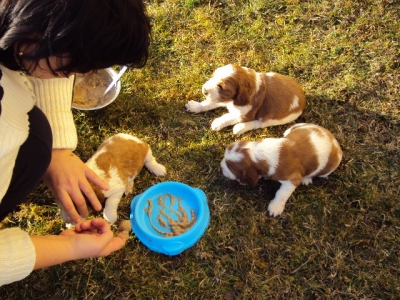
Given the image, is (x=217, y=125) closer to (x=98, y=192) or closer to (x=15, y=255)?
(x=98, y=192)

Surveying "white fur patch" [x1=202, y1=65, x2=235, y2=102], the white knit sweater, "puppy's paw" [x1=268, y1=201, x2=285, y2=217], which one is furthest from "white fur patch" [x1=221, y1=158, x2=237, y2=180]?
the white knit sweater

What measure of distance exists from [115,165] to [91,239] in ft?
2.56

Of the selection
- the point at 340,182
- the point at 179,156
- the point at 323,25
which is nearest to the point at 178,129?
the point at 179,156

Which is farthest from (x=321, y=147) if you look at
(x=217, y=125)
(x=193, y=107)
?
(x=193, y=107)

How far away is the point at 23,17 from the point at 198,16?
123 inches

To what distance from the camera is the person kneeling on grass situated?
4.55 ft

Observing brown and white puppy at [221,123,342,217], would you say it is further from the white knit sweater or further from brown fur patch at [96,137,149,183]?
the white knit sweater

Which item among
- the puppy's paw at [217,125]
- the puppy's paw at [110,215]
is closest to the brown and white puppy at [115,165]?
the puppy's paw at [110,215]

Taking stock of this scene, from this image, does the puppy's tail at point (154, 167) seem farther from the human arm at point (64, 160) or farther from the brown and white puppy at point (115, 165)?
the human arm at point (64, 160)

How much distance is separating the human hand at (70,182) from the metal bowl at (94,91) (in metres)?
1.06

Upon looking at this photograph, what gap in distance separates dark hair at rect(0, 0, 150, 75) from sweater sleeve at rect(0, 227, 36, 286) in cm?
82

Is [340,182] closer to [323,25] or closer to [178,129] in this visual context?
[178,129]

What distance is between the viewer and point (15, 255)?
1818 millimetres

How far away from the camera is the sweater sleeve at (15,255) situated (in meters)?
1.79
